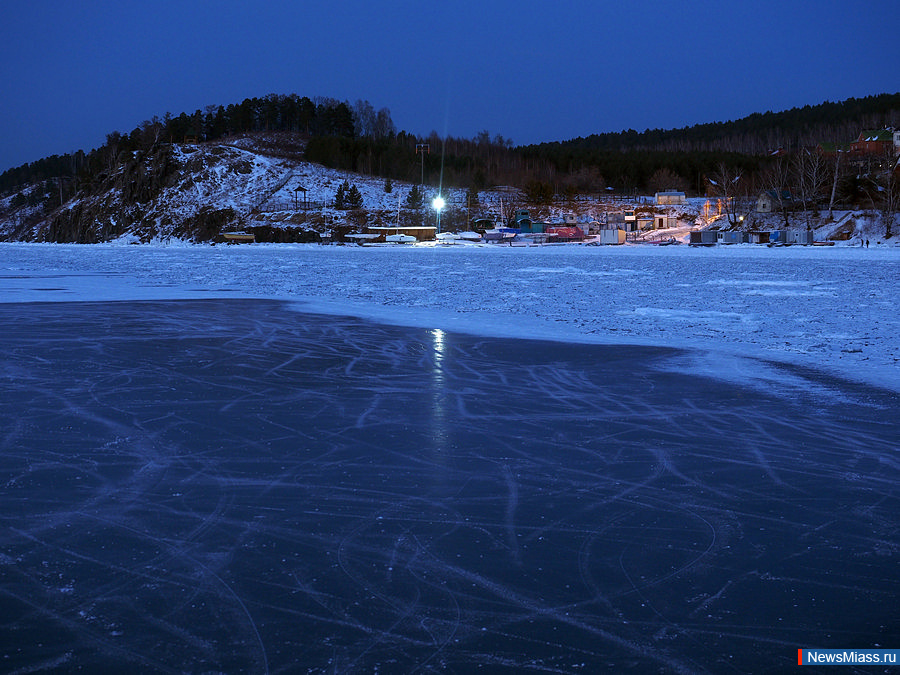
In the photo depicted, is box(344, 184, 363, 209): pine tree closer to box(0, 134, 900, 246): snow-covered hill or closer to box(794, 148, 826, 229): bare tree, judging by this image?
box(0, 134, 900, 246): snow-covered hill

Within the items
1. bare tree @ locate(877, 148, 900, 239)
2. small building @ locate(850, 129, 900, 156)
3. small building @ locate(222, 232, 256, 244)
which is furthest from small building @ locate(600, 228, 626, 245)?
small building @ locate(850, 129, 900, 156)

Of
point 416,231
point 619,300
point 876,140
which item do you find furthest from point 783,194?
point 619,300

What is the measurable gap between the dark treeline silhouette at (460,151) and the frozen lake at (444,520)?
351 feet

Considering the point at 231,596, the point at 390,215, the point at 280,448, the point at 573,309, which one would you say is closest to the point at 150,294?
the point at 573,309

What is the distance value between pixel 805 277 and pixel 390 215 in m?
90.6

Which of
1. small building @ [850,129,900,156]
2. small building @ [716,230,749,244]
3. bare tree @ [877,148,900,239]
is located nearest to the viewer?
bare tree @ [877,148,900,239]

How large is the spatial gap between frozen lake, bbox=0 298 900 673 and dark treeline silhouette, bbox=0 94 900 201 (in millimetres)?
107071

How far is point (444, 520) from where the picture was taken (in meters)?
4.26

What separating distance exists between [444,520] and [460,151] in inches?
7487

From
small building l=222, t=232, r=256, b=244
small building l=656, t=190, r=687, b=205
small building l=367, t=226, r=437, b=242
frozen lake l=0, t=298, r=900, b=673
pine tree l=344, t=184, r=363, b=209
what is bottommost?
small building l=222, t=232, r=256, b=244

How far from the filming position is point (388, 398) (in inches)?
296

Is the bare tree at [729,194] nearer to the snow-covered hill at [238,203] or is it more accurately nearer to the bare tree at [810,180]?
the snow-covered hill at [238,203]

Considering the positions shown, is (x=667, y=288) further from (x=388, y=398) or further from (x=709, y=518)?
(x=709, y=518)

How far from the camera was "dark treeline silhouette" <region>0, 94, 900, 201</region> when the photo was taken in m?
143
